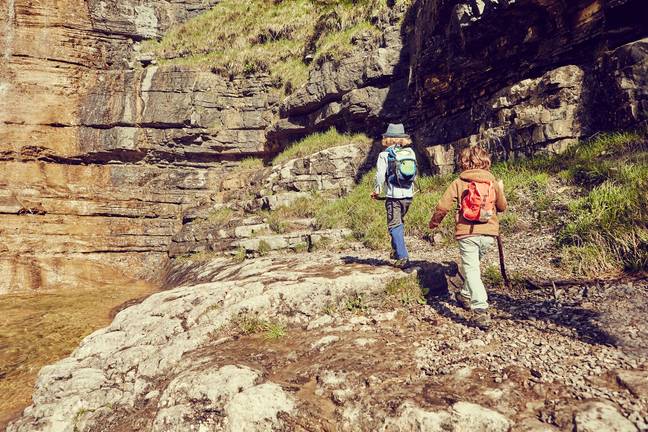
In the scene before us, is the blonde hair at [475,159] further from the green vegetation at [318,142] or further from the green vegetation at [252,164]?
the green vegetation at [252,164]

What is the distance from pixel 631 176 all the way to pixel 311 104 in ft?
46.5

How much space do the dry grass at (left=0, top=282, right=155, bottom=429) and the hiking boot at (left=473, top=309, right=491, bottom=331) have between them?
582 centimetres

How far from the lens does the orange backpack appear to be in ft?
14.8

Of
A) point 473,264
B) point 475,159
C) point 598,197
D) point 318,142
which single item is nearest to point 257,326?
point 473,264

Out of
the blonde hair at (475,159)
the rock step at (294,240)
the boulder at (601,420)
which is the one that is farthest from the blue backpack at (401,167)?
the rock step at (294,240)

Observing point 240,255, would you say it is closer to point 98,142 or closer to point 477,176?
point 477,176

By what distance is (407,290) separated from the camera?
566 centimetres

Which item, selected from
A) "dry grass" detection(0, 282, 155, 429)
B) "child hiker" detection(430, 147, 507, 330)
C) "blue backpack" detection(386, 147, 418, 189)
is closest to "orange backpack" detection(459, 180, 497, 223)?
"child hiker" detection(430, 147, 507, 330)

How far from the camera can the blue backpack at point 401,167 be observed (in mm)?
5949

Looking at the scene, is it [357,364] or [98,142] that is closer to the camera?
[357,364]

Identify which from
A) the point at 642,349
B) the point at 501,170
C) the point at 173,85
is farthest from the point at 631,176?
the point at 173,85

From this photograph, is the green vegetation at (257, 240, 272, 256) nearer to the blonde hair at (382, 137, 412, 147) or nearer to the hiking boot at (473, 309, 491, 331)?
the blonde hair at (382, 137, 412, 147)

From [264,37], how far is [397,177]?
18688 mm

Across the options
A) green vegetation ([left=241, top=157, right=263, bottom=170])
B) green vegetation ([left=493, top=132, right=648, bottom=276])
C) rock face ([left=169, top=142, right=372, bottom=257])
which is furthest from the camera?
green vegetation ([left=241, top=157, right=263, bottom=170])
